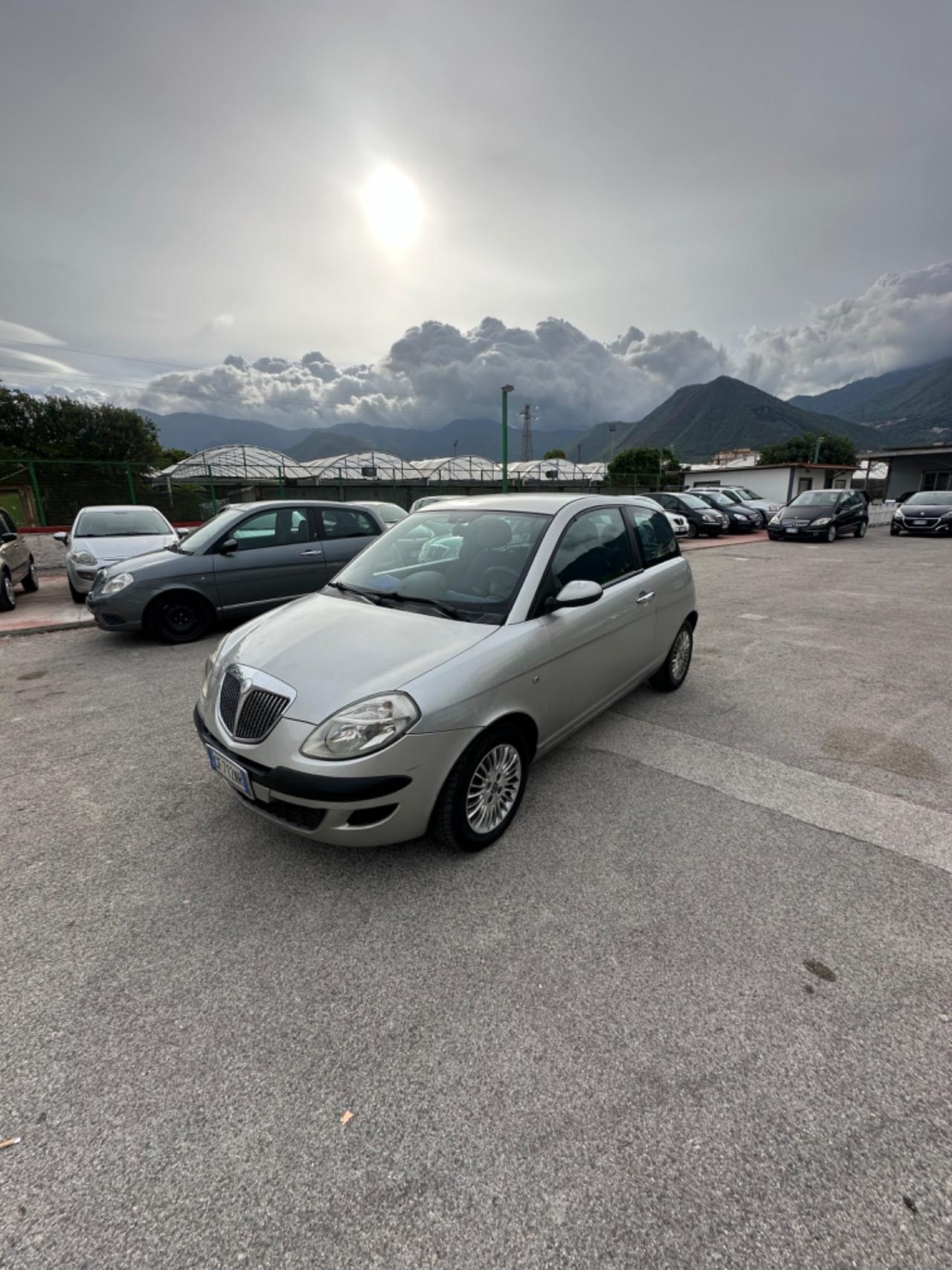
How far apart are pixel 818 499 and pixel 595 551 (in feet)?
62.1

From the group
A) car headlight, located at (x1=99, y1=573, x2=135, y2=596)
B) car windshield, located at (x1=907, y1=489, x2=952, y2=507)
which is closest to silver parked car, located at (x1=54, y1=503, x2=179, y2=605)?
car headlight, located at (x1=99, y1=573, x2=135, y2=596)

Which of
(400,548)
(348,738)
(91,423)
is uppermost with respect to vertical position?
(91,423)

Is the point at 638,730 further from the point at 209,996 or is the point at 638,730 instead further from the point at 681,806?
the point at 209,996

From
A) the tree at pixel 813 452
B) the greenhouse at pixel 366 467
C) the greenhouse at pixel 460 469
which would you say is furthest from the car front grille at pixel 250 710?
the tree at pixel 813 452

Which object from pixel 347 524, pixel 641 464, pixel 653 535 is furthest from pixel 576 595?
pixel 641 464

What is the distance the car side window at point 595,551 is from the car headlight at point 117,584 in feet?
16.4

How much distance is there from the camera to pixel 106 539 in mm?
8375

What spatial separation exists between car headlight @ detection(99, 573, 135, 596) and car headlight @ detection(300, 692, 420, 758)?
15.9 feet

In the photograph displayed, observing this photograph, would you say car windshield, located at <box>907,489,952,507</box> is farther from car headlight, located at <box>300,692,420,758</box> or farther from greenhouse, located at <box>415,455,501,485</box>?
greenhouse, located at <box>415,455,501,485</box>

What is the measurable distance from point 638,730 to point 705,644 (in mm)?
2778

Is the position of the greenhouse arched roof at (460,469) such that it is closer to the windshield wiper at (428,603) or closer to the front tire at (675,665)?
the front tire at (675,665)

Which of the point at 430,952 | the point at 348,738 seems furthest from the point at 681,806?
the point at 348,738

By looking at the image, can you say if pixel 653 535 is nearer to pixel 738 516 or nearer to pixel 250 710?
pixel 250 710

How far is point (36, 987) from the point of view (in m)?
2.00
